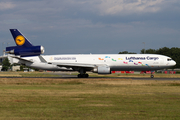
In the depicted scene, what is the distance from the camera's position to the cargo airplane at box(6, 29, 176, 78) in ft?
119

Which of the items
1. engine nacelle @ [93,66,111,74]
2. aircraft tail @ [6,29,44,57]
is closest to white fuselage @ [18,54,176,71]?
aircraft tail @ [6,29,44,57]

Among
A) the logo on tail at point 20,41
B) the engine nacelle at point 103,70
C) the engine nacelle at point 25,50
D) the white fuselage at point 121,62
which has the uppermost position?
the logo on tail at point 20,41

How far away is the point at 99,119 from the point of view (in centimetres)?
810

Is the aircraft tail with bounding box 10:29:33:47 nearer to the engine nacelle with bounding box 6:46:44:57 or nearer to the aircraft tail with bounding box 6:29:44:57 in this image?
the aircraft tail with bounding box 6:29:44:57

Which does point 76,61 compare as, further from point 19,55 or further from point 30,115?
point 30,115

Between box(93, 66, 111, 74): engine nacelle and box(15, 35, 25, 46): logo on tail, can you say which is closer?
box(93, 66, 111, 74): engine nacelle

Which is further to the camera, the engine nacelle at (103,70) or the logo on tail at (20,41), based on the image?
the logo on tail at (20,41)

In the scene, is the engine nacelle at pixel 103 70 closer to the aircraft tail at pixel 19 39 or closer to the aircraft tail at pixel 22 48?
the aircraft tail at pixel 22 48

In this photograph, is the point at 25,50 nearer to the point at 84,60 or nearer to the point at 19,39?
the point at 19,39

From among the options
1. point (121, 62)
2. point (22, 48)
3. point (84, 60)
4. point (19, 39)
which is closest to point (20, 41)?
point (19, 39)

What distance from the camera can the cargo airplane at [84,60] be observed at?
3631 cm

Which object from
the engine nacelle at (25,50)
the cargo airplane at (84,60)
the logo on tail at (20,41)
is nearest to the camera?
the cargo airplane at (84,60)

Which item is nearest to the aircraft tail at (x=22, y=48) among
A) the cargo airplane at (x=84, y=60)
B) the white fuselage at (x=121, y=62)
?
the cargo airplane at (x=84, y=60)

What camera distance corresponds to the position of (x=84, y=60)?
38.6 m
